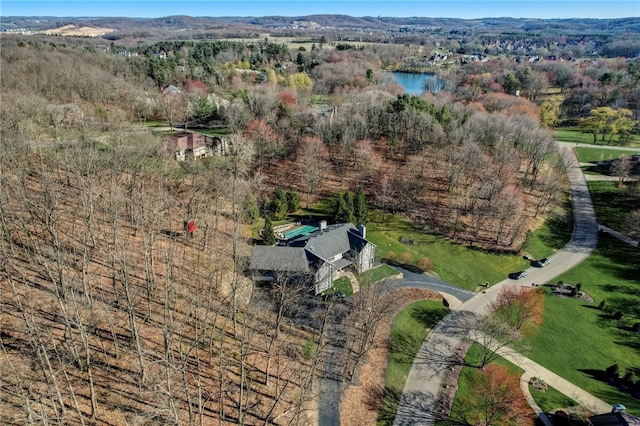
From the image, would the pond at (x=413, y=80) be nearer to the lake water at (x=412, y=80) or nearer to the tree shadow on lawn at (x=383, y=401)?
the lake water at (x=412, y=80)

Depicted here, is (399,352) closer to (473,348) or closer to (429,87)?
(473,348)

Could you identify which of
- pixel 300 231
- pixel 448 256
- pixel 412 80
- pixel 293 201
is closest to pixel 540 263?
pixel 448 256

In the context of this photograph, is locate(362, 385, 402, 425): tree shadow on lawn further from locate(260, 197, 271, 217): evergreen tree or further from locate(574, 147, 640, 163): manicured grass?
locate(574, 147, 640, 163): manicured grass

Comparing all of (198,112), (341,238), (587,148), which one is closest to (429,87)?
(587,148)

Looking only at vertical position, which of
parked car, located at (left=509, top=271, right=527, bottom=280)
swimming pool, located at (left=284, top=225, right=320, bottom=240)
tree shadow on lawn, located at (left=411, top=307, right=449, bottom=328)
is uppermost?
swimming pool, located at (left=284, top=225, right=320, bottom=240)

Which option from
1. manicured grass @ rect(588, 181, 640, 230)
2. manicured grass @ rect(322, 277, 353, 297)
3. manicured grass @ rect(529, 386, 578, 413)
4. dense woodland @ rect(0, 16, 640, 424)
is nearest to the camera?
dense woodland @ rect(0, 16, 640, 424)

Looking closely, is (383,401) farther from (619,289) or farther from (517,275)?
(619,289)

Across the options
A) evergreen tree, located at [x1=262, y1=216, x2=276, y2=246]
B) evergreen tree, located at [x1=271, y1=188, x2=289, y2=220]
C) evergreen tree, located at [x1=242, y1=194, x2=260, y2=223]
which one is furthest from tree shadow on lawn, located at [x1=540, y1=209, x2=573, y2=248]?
evergreen tree, located at [x1=242, y1=194, x2=260, y2=223]
